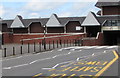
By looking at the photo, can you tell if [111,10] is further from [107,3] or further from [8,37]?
[8,37]

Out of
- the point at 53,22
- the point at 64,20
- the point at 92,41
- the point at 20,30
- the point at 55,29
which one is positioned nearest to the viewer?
the point at 92,41

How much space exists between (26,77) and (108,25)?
3983 centimetres

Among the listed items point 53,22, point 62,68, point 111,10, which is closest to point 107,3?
point 111,10

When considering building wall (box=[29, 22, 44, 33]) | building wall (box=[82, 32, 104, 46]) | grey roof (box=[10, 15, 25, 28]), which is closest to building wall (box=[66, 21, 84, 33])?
building wall (box=[29, 22, 44, 33])

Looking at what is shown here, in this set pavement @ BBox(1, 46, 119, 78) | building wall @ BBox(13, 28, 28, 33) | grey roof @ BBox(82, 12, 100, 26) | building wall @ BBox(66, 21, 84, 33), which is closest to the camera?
pavement @ BBox(1, 46, 119, 78)

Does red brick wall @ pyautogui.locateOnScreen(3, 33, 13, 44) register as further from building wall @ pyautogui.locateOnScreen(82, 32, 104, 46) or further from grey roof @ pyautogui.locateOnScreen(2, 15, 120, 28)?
building wall @ pyautogui.locateOnScreen(82, 32, 104, 46)

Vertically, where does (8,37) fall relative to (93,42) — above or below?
above

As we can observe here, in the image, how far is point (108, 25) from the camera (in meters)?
47.8

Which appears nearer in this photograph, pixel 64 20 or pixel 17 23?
pixel 64 20

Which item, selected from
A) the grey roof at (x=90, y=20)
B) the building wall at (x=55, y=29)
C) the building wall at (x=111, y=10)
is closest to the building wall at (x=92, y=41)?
the grey roof at (x=90, y=20)

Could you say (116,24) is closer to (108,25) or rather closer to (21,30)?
(108,25)

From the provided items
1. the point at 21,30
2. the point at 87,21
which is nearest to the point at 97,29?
the point at 87,21

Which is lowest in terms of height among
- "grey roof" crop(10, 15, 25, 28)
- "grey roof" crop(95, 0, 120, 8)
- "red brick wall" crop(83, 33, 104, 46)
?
"red brick wall" crop(83, 33, 104, 46)

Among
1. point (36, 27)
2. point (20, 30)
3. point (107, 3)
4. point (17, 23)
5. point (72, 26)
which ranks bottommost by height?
point (20, 30)
